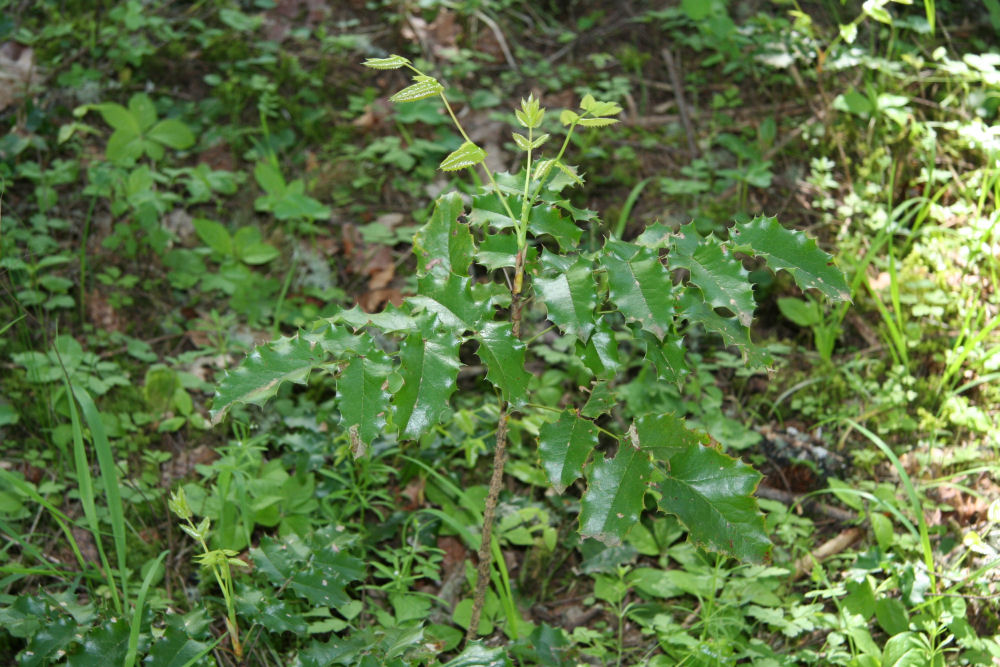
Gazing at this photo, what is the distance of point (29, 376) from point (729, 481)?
2.29 m

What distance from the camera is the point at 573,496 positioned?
2377mm

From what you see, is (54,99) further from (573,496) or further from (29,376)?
(573,496)

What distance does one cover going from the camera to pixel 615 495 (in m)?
1.40

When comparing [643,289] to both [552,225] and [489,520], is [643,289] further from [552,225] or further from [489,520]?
[489,520]

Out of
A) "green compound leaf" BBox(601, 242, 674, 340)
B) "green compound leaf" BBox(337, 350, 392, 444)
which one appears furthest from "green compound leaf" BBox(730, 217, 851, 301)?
"green compound leaf" BBox(337, 350, 392, 444)

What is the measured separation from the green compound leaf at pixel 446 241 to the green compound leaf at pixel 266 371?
0.91 feet

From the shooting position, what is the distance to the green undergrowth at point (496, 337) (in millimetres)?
1428

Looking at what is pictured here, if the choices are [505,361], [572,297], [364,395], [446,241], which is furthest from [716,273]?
[364,395]

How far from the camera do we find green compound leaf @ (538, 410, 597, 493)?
4.59 ft

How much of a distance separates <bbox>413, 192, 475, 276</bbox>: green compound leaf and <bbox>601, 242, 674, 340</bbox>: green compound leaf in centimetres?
30

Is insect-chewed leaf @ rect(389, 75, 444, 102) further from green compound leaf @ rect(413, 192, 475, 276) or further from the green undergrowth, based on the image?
green compound leaf @ rect(413, 192, 475, 276)

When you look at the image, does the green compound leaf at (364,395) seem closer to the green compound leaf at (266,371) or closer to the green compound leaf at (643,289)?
the green compound leaf at (266,371)

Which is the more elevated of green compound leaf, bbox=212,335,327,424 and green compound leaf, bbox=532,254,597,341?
green compound leaf, bbox=532,254,597,341

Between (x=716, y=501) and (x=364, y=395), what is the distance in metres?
0.69
